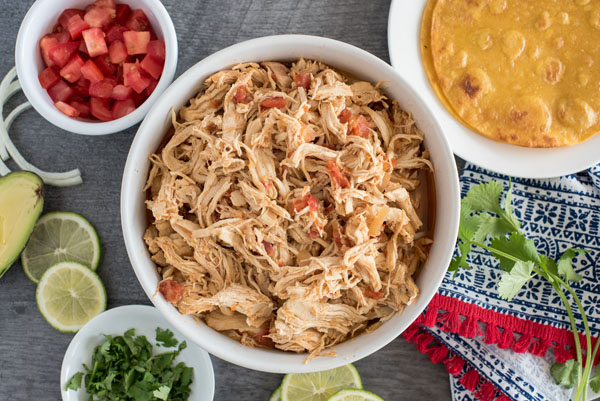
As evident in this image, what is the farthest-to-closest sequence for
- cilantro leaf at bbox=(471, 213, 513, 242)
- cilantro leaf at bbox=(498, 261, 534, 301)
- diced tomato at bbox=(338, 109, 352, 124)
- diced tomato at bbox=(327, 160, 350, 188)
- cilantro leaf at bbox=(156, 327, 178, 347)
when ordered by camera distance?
cilantro leaf at bbox=(156, 327, 178, 347)
cilantro leaf at bbox=(471, 213, 513, 242)
cilantro leaf at bbox=(498, 261, 534, 301)
diced tomato at bbox=(338, 109, 352, 124)
diced tomato at bbox=(327, 160, 350, 188)

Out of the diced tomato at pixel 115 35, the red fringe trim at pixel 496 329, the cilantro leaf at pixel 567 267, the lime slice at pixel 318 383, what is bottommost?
the lime slice at pixel 318 383

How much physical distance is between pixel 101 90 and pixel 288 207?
114 cm

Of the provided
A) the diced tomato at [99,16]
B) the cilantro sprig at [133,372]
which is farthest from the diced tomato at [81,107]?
the cilantro sprig at [133,372]

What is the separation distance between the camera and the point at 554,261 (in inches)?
107

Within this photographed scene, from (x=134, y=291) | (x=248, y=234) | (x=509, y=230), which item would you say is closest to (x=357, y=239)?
(x=248, y=234)

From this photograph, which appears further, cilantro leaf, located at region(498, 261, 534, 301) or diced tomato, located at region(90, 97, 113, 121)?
diced tomato, located at region(90, 97, 113, 121)

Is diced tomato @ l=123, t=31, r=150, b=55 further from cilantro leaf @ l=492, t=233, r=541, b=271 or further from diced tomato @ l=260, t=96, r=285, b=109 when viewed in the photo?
cilantro leaf @ l=492, t=233, r=541, b=271

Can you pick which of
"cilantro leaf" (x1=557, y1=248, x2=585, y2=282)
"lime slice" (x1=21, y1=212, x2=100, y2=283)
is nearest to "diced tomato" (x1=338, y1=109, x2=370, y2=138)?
"cilantro leaf" (x1=557, y1=248, x2=585, y2=282)

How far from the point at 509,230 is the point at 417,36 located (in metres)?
0.99

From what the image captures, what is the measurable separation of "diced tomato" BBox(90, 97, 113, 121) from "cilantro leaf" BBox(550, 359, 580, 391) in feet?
7.80

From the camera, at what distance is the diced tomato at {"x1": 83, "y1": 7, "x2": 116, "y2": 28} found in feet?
8.48

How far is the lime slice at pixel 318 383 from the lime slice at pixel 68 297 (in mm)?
1000

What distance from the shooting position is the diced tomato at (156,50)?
8.42 feet

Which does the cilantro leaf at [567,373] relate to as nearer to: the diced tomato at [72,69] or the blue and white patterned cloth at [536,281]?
the blue and white patterned cloth at [536,281]
